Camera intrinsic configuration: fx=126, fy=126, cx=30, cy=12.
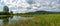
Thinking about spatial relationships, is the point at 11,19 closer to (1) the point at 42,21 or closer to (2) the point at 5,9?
(2) the point at 5,9

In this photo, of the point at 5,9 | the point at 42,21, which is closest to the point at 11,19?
the point at 5,9

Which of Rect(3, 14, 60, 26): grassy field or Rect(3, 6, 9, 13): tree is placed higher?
Rect(3, 6, 9, 13): tree

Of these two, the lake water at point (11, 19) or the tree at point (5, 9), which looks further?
the tree at point (5, 9)

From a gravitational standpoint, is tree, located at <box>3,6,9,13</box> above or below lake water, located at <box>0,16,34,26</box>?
above

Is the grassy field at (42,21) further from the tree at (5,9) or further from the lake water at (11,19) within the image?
the tree at (5,9)

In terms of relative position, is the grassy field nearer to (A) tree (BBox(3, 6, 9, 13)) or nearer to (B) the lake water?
(B) the lake water

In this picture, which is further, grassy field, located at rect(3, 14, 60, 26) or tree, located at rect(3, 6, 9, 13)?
tree, located at rect(3, 6, 9, 13)

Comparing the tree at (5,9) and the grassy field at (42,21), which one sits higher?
the tree at (5,9)

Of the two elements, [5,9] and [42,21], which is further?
[5,9]

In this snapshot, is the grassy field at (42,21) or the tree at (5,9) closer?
the grassy field at (42,21)

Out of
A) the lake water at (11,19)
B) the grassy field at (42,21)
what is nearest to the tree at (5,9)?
the lake water at (11,19)

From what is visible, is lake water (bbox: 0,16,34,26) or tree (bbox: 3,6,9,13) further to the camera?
tree (bbox: 3,6,9,13)

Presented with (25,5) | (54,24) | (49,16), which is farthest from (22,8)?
(54,24)

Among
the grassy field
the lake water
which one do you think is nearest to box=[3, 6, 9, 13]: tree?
the lake water
